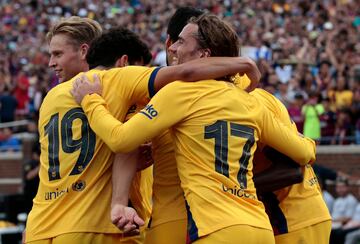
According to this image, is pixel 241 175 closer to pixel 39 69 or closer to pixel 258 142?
pixel 258 142

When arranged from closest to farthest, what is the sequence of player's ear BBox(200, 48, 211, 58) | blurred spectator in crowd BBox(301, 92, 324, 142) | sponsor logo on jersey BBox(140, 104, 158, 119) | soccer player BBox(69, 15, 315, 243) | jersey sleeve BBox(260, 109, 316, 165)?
soccer player BBox(69, 15, 315, 243) < sponsor logo on jersey BBox(140, 104, 158, 119) < player's ear BBox(200, 48, 211, 58) < jersey sleeve BBox(260, 109, 316, 165) < blurred spectator in crowd BBox(301, 92, 324, 142)

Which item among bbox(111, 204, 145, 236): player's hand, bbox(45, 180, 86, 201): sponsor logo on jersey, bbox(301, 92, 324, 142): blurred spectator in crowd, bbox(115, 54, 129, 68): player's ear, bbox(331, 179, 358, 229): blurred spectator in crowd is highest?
bbox(115, 54, 129, 68): player's ear

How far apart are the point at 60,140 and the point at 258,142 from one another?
1.14 metres

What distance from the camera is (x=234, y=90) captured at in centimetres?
553

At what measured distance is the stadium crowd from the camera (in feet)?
59.5

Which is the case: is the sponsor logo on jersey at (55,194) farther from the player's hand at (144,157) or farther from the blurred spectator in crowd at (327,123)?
the blurred spectator in crowd at (327,123)

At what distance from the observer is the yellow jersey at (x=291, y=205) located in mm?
6332

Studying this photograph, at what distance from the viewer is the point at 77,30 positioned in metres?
6.22

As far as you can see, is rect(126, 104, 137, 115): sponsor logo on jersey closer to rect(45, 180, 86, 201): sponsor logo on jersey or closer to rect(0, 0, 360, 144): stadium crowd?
rect(45, 180, 86, 201): sponsor logo on jersey

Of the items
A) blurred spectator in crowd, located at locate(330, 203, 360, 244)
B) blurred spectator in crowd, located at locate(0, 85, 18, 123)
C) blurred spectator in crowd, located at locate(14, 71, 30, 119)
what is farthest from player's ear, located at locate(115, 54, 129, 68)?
blurred spectator in crowd, located at locate(14, 71, 30, 119)

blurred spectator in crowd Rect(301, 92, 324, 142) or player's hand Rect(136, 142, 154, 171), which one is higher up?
player's hand Rect(136, 142, 154, 171)

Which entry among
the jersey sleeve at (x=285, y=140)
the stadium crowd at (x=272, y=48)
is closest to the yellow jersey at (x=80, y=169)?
the jersey sleeve at (x=285, y=140)

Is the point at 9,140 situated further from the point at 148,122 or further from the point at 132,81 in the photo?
the point at 148,122

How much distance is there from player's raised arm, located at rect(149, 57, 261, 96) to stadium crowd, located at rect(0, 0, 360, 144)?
797 centimetres
